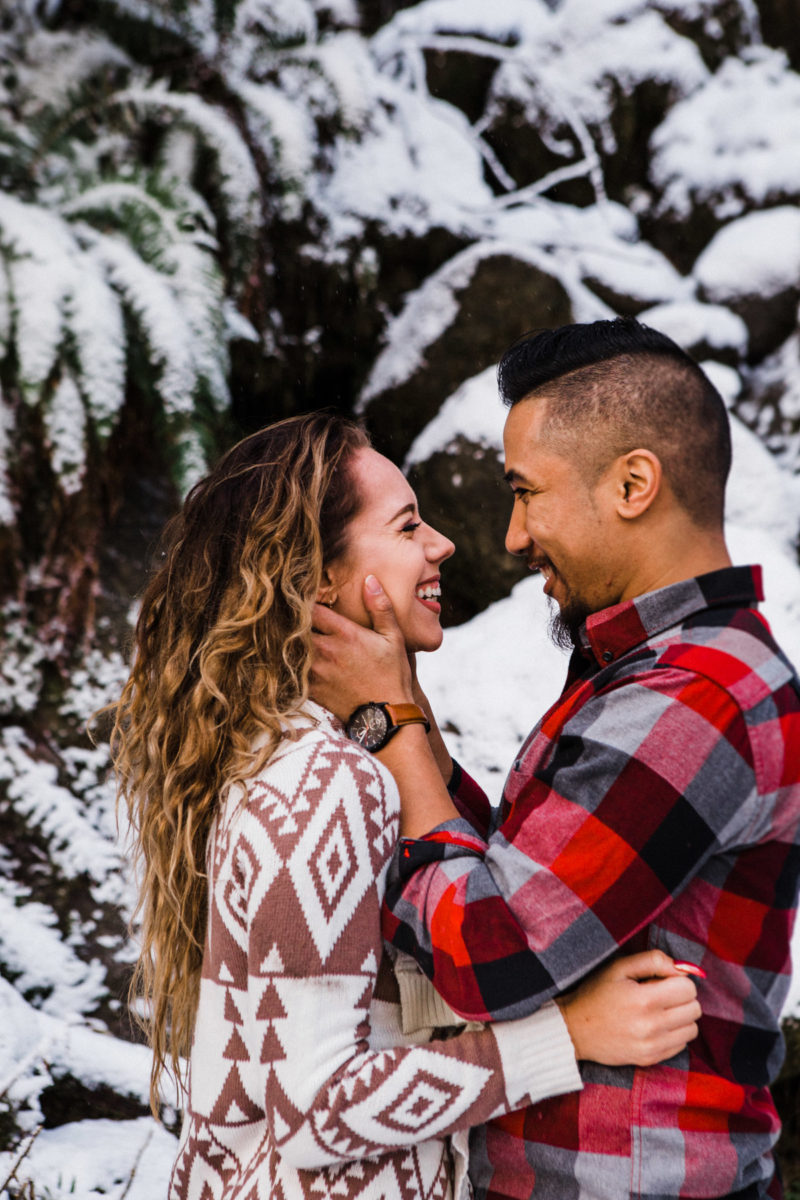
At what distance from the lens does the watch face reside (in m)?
1.56

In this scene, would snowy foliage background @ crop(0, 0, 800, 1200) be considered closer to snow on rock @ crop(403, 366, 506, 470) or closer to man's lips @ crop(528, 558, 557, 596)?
snow on rock @ crop(403, 366, 506, 470)

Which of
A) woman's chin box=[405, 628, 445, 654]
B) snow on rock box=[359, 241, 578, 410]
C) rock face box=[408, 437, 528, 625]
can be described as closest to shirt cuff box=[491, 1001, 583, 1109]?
woman's chin box=[405, 628, 445, 654]

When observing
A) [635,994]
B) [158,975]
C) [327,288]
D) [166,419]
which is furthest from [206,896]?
[327,288]

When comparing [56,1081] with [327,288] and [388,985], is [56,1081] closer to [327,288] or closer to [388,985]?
[388,985]

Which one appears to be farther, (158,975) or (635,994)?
(158,975)

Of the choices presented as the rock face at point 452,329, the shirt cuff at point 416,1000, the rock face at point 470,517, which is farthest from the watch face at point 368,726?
the rock face at point 452,329

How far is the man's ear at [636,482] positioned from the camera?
154 centimetres

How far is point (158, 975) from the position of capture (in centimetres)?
174

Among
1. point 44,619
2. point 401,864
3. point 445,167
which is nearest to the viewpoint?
point 401,864

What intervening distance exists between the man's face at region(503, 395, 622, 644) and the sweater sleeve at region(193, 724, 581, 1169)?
52 cm

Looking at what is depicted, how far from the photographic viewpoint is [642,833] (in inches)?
50.2

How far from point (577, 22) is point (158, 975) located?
16.2ft

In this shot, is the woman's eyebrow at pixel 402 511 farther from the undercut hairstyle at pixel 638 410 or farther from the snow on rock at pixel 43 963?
the snow on rock at pixel 43 963

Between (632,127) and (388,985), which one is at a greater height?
(632,127)
